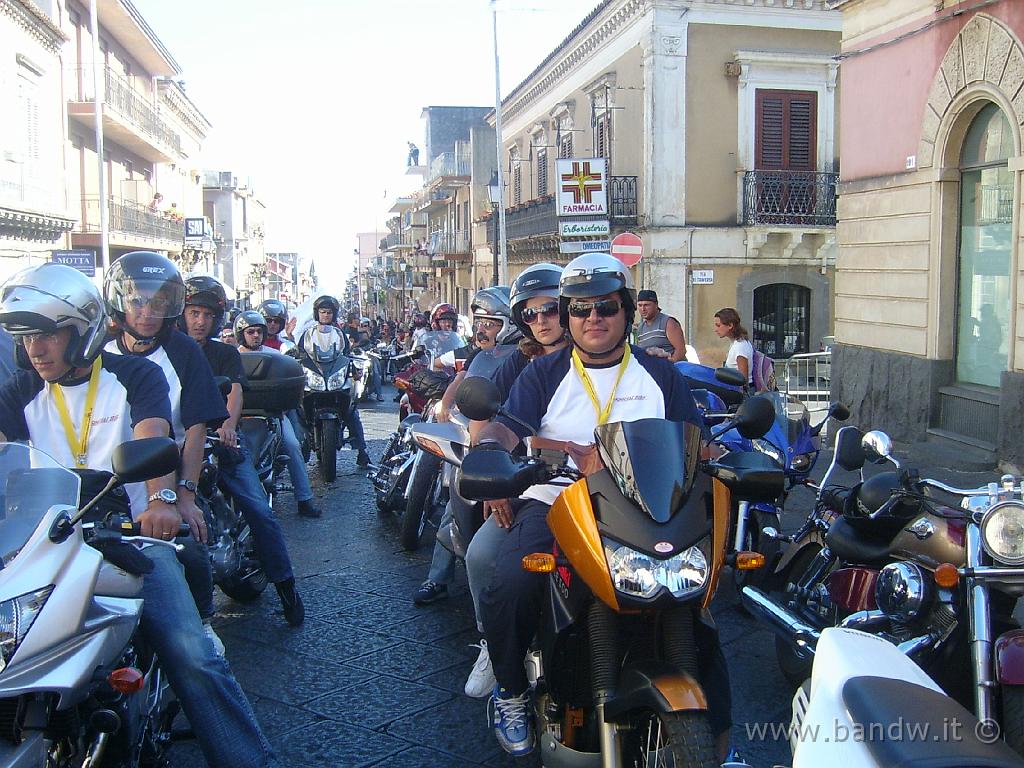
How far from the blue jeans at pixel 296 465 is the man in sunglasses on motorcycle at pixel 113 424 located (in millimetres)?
4476

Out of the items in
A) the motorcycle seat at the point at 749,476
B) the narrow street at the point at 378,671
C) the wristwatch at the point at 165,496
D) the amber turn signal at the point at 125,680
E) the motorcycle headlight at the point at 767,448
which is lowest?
the narrow street at the point at 378,671

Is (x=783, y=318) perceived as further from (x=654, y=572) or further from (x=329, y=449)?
(x=654, y=572)

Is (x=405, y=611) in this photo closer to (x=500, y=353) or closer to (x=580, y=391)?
(x=500, y=353)

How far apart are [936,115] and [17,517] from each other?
10.9 metres

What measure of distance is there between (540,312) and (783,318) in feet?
62.4

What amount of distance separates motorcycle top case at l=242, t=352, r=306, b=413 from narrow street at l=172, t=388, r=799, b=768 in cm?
106

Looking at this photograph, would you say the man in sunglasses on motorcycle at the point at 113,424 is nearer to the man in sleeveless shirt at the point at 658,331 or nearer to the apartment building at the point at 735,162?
the man in sleeveless shirt at the point at 658,331

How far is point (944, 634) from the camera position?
342cm

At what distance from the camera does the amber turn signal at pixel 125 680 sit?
2.71 m

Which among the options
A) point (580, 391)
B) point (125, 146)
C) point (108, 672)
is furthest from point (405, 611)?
point (125, 146)

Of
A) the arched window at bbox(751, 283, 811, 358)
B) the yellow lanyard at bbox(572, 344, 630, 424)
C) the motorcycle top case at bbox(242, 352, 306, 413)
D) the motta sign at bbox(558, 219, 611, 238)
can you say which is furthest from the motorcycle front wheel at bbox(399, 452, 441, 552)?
the arched window at bbox(751, 283, 811, 358)

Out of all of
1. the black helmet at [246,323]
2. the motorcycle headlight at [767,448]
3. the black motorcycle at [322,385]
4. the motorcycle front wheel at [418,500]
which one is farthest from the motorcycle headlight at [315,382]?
the motorcycle headlight at [767,448]

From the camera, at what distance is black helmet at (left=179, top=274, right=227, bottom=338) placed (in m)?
6.12

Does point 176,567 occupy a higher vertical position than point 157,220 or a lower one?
lower
